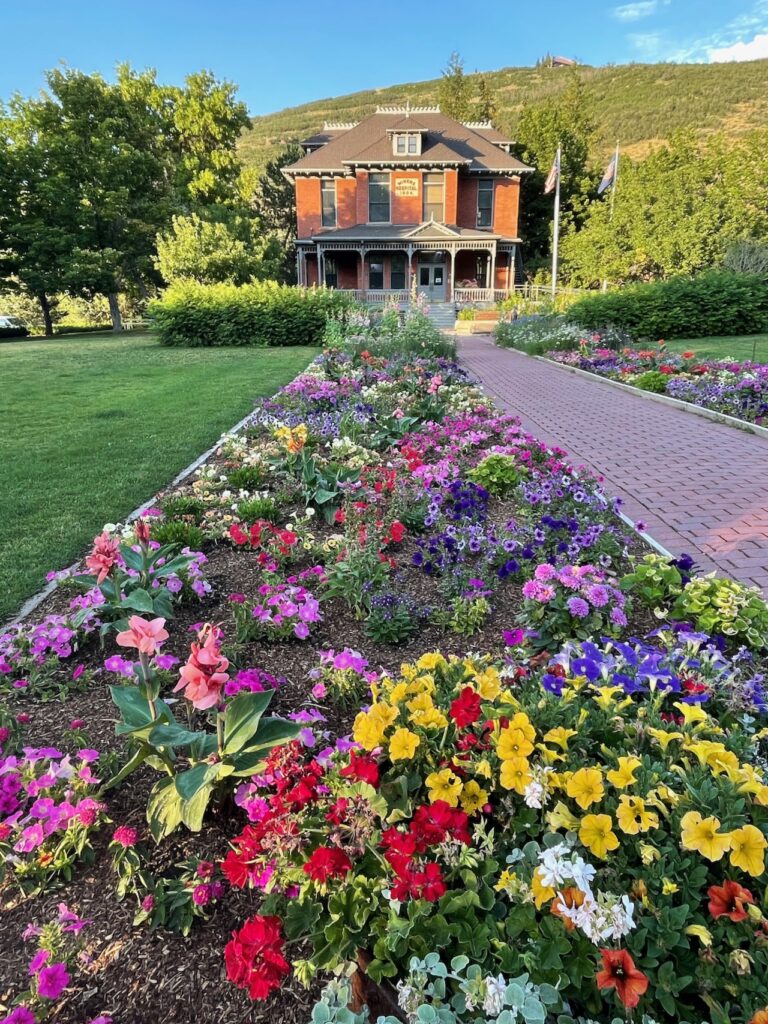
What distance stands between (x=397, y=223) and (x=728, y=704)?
3316 cm

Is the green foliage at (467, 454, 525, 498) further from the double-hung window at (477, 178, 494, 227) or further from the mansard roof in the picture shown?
the double-hung window at (477, 178, 494, 227)

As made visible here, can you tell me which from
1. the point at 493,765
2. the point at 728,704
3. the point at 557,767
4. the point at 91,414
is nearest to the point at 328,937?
the point at 493,765

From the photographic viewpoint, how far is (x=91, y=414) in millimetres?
8594

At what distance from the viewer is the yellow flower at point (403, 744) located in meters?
1.62

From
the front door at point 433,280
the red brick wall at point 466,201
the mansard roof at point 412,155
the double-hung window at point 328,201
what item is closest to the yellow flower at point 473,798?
the front door at point 433,280

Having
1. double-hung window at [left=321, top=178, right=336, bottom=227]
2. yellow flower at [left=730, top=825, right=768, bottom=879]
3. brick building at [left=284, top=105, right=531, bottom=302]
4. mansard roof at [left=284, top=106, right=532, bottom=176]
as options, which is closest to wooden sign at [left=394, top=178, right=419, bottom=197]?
brick building at [left=284, top=105, right=531, bottom=302]

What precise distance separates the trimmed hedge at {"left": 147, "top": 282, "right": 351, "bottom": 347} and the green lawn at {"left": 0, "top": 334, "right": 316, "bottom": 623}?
3.48 metres

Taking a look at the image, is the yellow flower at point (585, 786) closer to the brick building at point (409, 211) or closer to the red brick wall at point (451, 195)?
the brick building at point (409, 211)

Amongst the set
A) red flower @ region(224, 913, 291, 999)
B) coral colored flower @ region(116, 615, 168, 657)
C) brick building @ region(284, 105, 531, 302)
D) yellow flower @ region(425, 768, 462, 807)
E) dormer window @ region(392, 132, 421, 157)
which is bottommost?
red flower @ region(224, 913, 291, 999)

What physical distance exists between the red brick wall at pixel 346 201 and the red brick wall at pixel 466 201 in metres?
5.41

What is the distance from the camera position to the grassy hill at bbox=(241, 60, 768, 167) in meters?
76.9

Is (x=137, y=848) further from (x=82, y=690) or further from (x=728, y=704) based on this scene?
(x=728, y=704)

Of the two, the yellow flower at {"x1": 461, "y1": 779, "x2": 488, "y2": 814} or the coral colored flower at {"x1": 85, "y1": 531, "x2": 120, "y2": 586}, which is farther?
the coral colored flower at {"x1": 85, "y1": 531, "x2": 120, "y2": 586}

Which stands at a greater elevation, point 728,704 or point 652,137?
point 652,137
